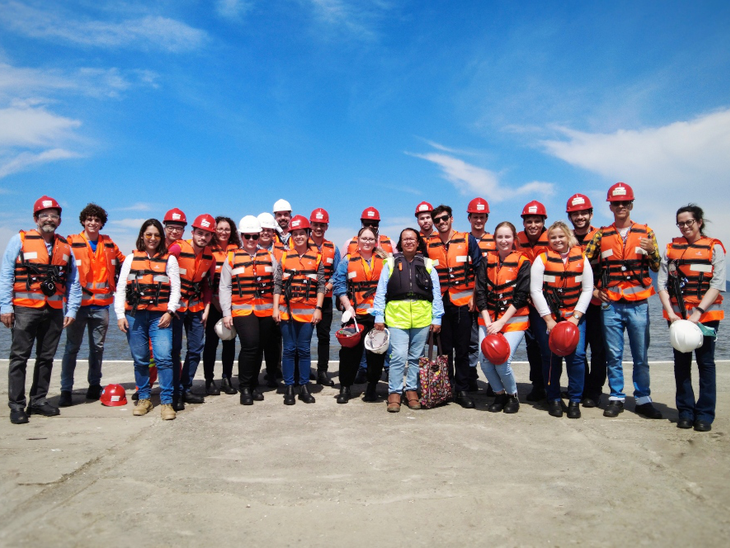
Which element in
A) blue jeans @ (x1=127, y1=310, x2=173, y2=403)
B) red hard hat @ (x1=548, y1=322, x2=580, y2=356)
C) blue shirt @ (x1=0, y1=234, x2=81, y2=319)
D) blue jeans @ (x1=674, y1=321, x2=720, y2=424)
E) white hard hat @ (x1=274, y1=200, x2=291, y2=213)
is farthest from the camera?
white hard hat @ (x1=274, y1=200, x2=291, y2=213)

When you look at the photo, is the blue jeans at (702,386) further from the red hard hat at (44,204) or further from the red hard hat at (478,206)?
the red hard hat at (44,204)

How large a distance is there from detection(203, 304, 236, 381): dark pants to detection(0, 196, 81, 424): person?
158 centimetres

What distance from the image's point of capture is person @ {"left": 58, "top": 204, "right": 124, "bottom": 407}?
608 cm

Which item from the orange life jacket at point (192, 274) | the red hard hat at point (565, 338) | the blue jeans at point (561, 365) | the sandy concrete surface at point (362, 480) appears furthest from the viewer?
the orange life jacket at point (192, 274)

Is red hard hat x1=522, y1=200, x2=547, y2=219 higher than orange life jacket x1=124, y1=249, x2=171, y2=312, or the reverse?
red hard hat x1=522, y1=200, x2=547, y2=219

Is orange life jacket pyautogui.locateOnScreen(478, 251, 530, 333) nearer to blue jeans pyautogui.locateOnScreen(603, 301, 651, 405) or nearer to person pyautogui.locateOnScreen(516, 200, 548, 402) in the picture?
person pyautogui.locateOnScreen(516, 200, 548, 402)

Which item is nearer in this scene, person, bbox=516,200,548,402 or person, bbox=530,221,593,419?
person, bbox=530,221,593,419

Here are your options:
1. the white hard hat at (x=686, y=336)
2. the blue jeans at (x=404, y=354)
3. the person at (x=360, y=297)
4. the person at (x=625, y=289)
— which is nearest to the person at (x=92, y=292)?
the person at (x=360, y=297)

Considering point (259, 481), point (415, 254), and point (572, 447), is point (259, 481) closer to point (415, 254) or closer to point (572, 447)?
point (572, 447)

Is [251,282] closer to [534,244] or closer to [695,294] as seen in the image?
[534,244]

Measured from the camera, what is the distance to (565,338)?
498cm

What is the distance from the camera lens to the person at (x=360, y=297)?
609cm

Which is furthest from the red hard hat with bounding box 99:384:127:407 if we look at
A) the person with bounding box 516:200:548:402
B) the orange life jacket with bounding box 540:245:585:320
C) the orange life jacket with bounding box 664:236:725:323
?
the orange life jacket with bounding box 664:236:725:323

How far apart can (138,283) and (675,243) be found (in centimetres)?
551
